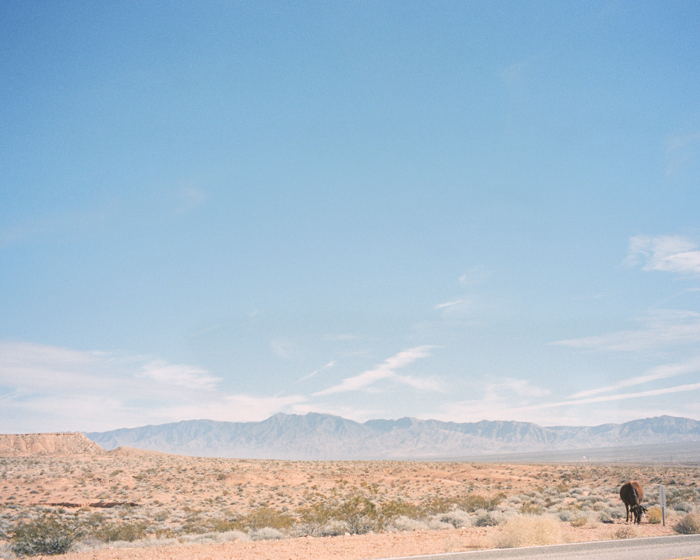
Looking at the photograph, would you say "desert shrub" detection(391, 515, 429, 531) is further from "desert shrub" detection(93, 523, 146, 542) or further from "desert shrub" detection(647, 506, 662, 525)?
"desert shrub" detection(93, 523, 146, 542)

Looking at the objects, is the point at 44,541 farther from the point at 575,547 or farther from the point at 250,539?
the point at 575,547

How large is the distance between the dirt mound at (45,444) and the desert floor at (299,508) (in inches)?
1522

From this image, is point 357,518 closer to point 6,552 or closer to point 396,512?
point 396,512

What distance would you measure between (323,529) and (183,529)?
6.55 m

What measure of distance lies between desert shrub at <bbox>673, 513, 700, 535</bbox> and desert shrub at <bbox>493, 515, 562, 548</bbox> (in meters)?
4.13

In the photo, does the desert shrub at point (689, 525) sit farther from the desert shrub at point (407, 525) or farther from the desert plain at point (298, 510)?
the desert shrub at point (407, 525)

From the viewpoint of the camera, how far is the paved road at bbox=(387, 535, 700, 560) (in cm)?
1177

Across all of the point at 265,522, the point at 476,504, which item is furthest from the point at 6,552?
the point at 476,504

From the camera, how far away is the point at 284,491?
130 ft

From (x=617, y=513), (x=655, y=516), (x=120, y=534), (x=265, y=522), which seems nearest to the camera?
(x=120, y=534)

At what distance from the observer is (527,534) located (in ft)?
46.8

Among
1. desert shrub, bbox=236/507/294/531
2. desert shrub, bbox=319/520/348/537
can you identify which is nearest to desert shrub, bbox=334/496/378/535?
desert shrub, bbox=319/520/348/537

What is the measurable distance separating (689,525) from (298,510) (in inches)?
565

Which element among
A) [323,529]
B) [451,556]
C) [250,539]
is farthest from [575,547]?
[250,539]
